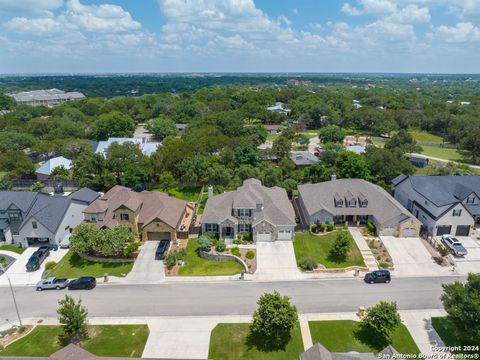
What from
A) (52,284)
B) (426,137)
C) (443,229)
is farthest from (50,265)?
(426,137)

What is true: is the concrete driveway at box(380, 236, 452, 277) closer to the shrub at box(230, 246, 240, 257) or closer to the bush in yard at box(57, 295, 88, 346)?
the shrub at box(230, 246, 240, 257)

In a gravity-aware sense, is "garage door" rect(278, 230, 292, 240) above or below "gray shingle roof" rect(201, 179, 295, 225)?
below

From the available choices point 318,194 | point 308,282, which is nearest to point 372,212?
point 318,194

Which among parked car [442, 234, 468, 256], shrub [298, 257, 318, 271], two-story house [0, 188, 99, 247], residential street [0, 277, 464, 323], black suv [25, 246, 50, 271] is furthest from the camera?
two-story house [0, 188, 99, 247]

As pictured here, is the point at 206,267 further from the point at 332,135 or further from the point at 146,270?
the point at 332,135

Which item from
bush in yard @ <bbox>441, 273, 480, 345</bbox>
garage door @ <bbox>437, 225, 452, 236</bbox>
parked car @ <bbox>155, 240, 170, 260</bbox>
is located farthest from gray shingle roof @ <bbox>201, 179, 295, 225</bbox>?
bush in yard @ <bbox>441, 273, 480, 345</bbox>

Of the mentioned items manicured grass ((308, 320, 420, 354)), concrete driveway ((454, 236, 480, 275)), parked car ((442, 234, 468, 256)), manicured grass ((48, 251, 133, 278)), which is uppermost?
parked car ((442, 234, 468, 256))
